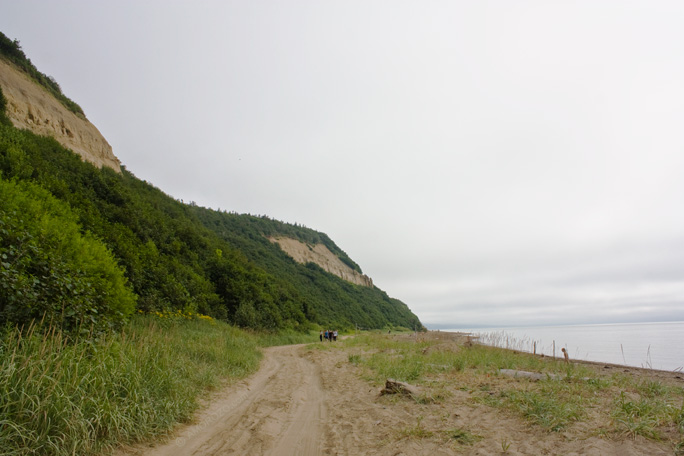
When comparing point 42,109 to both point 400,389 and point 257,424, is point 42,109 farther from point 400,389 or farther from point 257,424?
Answer: point 400,389

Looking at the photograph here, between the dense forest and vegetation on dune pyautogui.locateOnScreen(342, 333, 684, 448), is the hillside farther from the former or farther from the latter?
vegetation on dune pyautogui.locateOnScreen(342, 333, 684, 448)

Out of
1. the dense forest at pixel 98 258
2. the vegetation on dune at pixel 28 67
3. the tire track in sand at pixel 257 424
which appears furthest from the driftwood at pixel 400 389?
the vegetation on dune at pixel 28 67

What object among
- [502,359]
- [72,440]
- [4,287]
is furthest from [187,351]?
[502,359]

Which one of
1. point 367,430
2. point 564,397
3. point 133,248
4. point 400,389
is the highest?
point 133,248

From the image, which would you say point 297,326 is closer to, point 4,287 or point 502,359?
point 502,359

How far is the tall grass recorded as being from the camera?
3387mm

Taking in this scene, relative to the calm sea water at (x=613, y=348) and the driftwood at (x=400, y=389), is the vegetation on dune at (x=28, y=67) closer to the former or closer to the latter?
the driftwood at (x=400, y=389)

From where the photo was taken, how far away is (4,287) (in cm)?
502

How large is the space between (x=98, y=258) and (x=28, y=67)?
27955 millimetres

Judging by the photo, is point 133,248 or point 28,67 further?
point 28,67

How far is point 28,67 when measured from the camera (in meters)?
25.6

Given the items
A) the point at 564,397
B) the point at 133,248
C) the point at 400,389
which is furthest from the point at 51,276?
the point at 133,248

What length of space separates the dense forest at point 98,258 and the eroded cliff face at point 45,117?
2.52 meters

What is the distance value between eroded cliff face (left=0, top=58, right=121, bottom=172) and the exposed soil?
25.1 meters
